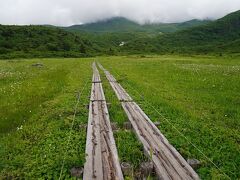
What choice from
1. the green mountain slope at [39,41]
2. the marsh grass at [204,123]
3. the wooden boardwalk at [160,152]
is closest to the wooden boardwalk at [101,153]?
the wooden boardwalk at [160,152]

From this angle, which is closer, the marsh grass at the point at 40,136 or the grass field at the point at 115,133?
the marsh grass at the point at 40,136

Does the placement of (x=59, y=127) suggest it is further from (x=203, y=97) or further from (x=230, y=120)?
(x=203, y=97)

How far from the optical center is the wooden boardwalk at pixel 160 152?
23.2 ft

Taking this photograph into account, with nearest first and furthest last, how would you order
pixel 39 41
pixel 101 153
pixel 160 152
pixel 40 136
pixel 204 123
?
pixel 101 153 < pixel 160 152 < pixel 40 136 < pixel 204 123 < pixel 39 41

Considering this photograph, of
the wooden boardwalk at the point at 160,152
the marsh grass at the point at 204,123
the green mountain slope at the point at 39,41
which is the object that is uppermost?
the green mountain slope at the point at 39,41

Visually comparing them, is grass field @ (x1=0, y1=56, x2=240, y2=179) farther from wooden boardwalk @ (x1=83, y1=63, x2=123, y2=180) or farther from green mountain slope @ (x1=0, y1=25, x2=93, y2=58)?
green mountain slope @ (x1=0, y1=25, x2=93, y2=58)

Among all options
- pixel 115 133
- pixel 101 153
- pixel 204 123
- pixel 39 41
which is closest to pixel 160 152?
pixel 101 153

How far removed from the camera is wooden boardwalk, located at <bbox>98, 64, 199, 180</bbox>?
7070 mm

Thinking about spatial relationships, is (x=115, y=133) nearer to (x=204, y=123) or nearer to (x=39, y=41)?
(x=204, y=123)

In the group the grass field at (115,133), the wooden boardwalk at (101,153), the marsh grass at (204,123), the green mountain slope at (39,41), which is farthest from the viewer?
the green mountain slope at (39,41)

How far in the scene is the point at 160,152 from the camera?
836 centimetres

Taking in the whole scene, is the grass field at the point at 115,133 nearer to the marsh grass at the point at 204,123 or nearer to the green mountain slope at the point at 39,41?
the marsh grass at the point at 204,123

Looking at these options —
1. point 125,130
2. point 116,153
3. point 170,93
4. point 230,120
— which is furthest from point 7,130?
point 170,93

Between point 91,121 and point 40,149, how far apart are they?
2769mm
